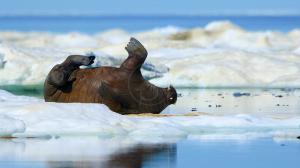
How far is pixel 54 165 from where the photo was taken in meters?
12.2

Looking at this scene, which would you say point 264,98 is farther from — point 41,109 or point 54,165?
point 54,165

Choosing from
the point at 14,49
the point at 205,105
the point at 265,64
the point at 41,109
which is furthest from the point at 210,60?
the point at 41,109

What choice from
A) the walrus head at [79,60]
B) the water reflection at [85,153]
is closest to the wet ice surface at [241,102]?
the walrus head at [79,60]

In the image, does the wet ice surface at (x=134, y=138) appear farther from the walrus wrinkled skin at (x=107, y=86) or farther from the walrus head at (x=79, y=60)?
the walrus head at (x=79, y=60)

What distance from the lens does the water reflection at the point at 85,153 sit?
12414mm

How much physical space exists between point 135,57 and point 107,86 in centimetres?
58

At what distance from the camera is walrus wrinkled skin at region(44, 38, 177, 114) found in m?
17.0

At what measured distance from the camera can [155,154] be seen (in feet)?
43.7

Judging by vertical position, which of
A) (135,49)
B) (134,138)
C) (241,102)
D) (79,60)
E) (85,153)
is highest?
(135,49)

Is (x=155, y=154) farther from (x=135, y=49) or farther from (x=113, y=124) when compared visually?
(x=135, y=49)

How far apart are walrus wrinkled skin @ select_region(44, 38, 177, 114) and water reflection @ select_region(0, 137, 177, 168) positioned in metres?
2.36

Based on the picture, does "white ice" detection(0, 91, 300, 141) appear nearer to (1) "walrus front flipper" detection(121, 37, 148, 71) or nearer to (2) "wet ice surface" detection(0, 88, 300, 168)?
(2) "wet ice surface" detection(0, 88, 300, 168)

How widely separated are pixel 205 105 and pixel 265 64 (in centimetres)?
887

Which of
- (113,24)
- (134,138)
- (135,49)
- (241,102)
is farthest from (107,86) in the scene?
(113,24)
